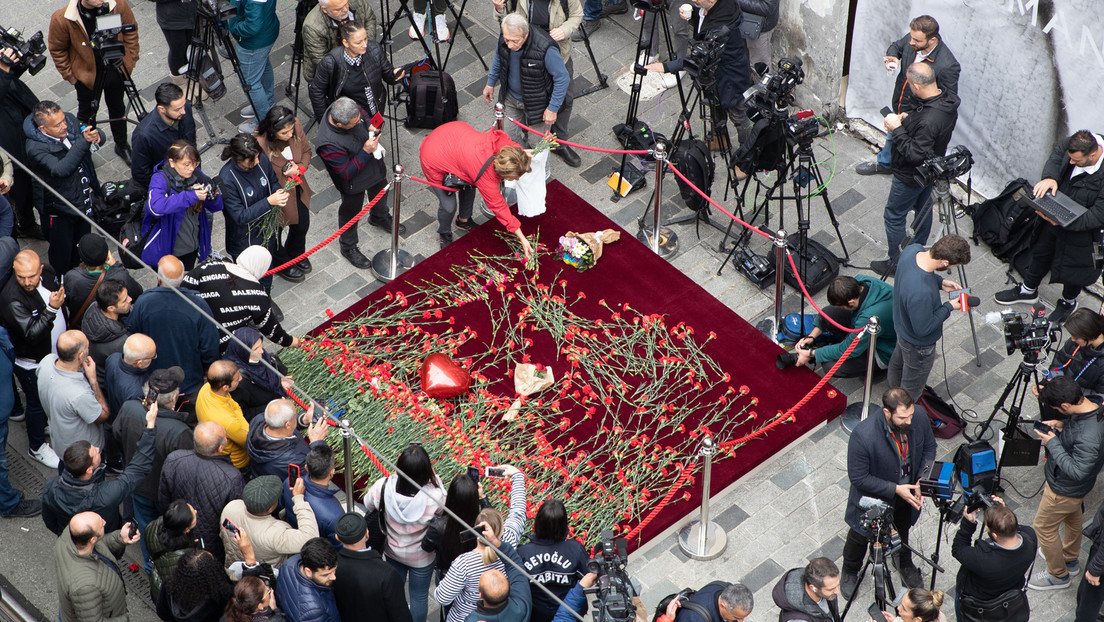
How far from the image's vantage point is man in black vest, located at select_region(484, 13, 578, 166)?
1030 cm

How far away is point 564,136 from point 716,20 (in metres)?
1.61

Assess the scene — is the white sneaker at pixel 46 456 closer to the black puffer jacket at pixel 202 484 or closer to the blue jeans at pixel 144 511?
the blue jeans at pixel 144 511

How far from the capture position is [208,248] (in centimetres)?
961

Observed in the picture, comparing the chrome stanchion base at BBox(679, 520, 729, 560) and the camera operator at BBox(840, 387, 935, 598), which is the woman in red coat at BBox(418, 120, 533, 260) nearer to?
the chrome stanchion base at BBox(679, 520, 729, 560)

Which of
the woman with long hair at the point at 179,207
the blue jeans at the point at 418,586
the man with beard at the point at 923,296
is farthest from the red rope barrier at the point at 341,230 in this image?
the man with beard at the point at 923,296

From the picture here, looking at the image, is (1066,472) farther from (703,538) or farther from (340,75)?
(340,75)

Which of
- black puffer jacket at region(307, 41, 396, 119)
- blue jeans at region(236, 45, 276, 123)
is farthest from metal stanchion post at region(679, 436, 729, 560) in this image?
blue jeans at region(236, 45, 276, 123)

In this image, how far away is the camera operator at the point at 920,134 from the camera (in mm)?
9352

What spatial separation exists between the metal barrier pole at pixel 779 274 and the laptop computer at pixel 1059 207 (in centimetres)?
176

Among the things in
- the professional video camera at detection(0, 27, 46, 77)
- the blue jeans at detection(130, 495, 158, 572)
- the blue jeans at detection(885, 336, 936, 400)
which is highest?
the professional video camera at detection(0, 27, 46, 77)

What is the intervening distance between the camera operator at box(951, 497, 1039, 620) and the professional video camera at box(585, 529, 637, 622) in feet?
6.31

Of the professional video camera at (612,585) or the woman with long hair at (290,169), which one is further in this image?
the woman with long hair at (290,169)

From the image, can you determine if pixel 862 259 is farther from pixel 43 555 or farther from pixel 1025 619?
pixel 43 555

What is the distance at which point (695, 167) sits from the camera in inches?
408
